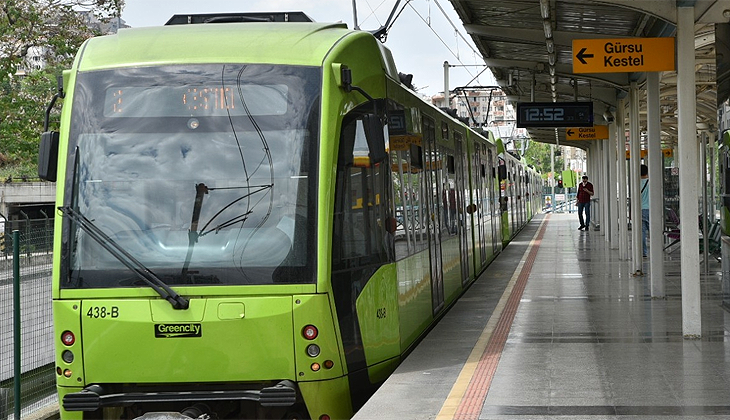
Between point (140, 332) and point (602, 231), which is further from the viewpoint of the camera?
point (602, 231)

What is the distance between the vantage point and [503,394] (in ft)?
27.4

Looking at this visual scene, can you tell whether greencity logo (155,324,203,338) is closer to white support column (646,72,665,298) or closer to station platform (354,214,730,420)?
station platform (354,214,730,420)

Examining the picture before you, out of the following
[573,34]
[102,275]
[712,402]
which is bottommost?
[712,402]

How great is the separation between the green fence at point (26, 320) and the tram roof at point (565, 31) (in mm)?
6638

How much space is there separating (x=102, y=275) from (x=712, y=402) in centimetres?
464

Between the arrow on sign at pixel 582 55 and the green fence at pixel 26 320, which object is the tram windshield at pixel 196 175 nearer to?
the green fence at pixel 26 320

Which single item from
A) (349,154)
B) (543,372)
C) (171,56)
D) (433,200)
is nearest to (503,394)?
(543,372)

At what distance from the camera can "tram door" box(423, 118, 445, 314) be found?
40.5 ft

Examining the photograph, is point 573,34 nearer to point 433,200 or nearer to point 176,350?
point 433,200

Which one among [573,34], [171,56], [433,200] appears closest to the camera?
[171,56]

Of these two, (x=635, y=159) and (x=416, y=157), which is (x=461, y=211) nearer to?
(x=635, y=159)

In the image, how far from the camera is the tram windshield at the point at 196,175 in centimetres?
785

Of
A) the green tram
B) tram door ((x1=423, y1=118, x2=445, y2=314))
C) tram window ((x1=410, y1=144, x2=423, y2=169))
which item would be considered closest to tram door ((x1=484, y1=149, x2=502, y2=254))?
tram door ((x1=423, y1=118, x2=445, y2=314))

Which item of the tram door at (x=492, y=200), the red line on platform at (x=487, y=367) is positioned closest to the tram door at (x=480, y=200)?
the tram door at (x=492, y=200)
